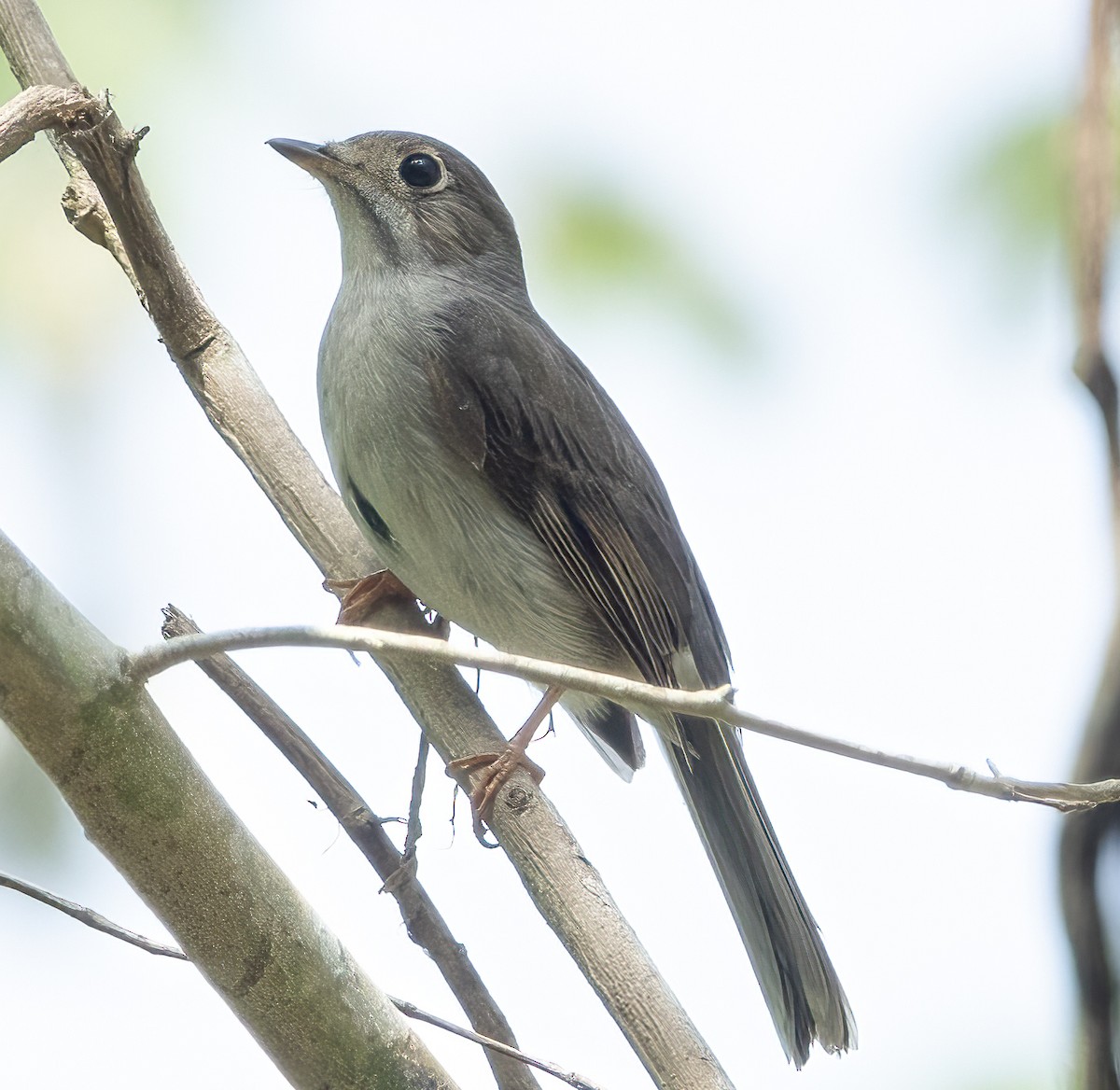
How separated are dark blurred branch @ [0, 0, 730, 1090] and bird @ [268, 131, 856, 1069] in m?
0.21

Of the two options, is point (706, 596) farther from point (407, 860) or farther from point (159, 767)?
point (159, 767)

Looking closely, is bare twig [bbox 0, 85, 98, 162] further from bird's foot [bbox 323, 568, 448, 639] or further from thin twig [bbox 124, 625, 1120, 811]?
bird's foot [bbox 323, 568, 448, 639]

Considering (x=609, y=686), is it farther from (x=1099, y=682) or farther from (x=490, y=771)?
(x=490, y=771)

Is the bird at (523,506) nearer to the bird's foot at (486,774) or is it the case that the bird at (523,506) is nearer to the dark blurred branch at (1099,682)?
the bird's foot at (486,774)

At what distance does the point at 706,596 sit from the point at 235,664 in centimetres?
193

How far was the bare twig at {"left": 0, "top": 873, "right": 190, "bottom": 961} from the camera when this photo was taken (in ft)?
8.74

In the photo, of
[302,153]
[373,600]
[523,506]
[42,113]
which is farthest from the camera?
[302,153]

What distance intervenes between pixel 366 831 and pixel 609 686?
1.26 meters

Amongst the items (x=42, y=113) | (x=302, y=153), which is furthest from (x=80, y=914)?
(x=302, y=153)

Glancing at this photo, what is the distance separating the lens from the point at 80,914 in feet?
8.91

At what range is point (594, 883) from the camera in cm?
323

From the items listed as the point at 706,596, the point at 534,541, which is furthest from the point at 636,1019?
the point at 706,596

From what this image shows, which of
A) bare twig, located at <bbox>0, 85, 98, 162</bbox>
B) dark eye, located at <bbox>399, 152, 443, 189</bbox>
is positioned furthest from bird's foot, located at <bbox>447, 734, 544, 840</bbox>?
dark eye, located at <bbox>399, 152, 443, 189</bbox>

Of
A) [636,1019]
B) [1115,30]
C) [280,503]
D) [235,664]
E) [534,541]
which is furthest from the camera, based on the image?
[534,541]
